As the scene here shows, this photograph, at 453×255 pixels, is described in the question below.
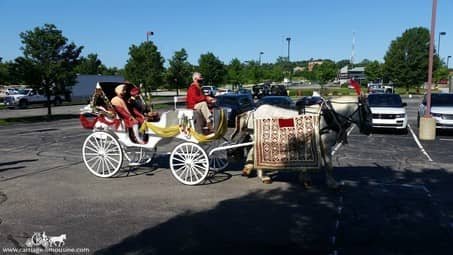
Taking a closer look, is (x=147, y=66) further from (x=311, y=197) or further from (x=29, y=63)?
(x=311, y=197)

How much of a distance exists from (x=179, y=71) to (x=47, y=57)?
24.4 m

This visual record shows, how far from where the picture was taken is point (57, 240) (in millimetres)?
5758

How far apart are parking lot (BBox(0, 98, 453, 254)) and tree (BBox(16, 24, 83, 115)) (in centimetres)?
1795

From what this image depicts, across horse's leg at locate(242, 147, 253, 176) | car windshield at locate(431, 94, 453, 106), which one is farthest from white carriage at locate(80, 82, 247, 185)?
car windshield at locate(431, 94, 453, 106)

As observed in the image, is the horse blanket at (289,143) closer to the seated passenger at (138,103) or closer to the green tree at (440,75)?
the seated passenger at (138,103)

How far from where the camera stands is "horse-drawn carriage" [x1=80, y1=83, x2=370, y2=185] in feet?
27.0

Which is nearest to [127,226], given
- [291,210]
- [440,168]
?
[291,210]

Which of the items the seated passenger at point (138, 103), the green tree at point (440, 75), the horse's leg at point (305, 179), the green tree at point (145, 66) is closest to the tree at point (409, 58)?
the green tree at point (440, 75)

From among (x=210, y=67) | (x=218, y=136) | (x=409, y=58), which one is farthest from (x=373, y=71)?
(x=218, y=136)

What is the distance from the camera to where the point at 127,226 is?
249 inches

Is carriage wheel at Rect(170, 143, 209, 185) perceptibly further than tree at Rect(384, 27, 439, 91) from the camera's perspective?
No

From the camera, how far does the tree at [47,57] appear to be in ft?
90.6

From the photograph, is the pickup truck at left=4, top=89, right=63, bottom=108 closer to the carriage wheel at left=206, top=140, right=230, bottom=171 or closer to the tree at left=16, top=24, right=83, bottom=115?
the tree at left=16, top=24, right=83, bottom=115

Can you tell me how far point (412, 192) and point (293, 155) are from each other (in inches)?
97.8
